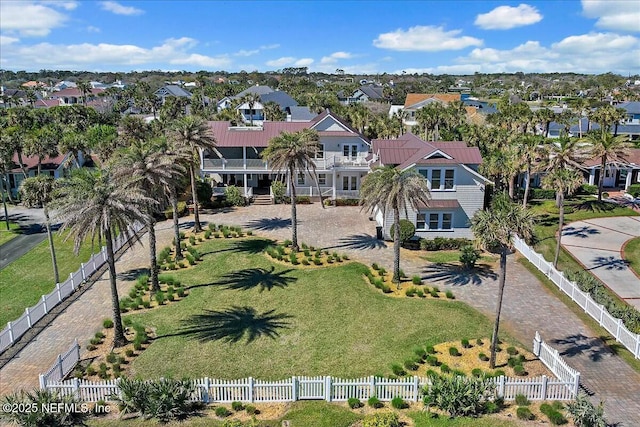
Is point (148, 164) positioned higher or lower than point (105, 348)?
higher

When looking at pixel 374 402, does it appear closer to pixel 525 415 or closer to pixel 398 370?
pixel 398 370

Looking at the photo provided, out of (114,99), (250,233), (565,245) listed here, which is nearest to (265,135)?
(250,233)

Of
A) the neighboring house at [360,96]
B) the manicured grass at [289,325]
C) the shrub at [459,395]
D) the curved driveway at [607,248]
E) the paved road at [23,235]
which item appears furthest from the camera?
the neighboring house at [360,96]

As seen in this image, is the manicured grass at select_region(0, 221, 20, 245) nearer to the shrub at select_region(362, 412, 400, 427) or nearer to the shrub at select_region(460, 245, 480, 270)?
the shrub at select_region(460, 245, 480, 270)

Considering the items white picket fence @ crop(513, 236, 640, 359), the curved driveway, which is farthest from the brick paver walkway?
the curved driveway

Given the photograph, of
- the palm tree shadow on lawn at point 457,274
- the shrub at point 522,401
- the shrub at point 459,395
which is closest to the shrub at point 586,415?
the shrub at point 522,401

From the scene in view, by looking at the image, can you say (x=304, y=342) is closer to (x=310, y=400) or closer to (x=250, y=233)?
(x=310, y=400)

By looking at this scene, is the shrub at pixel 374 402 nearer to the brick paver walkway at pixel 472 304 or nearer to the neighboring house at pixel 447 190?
the brick paver walkway at pixel 472 304
